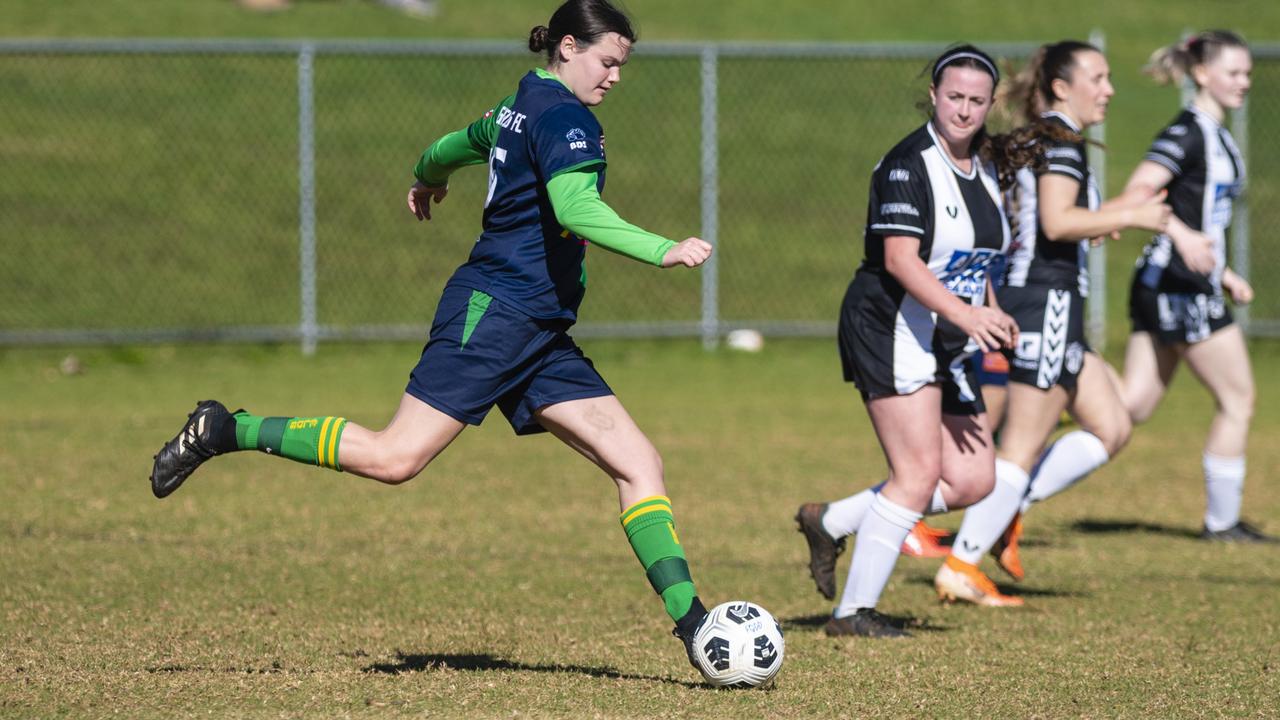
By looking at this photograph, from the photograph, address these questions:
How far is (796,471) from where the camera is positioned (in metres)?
10.1

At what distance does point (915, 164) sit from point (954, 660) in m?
1.69

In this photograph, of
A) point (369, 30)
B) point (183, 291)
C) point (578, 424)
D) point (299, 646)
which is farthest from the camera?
point (369, 30)

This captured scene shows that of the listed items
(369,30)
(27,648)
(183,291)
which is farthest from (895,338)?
(369,30)

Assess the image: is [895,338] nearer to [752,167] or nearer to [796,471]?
[796,471]

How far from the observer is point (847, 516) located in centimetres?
633

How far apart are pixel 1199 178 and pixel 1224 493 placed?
1.59m

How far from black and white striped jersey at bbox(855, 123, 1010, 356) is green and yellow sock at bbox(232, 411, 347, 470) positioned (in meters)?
1.98

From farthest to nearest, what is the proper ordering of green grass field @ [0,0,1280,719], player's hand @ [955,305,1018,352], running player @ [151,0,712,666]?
player's hand @ [955,305,1018,352], green grass field @ [0,0,1280,719], running player @ [151,0,712,666]

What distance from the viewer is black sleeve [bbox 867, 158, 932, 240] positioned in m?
5.68

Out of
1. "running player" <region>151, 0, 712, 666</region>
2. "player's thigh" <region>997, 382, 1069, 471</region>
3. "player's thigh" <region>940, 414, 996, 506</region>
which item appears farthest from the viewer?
"player's thigh" <region>997, 382, 1069, 471</region>

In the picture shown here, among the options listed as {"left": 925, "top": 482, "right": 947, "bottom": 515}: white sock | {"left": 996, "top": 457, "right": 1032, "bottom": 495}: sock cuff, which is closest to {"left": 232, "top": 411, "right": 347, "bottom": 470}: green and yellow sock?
{"left": 925, "top": 482, "right": 947, "bottom": 515}: white sock

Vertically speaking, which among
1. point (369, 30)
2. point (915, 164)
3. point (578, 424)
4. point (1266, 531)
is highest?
point (369, 30)

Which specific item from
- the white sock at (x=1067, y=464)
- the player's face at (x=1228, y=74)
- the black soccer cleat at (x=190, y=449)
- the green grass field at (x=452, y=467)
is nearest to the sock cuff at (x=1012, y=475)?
the green grass field at (x=452, y=467)

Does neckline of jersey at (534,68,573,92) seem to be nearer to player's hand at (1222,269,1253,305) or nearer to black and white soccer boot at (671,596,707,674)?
black and white soccer boot at (671,596,707,674)
